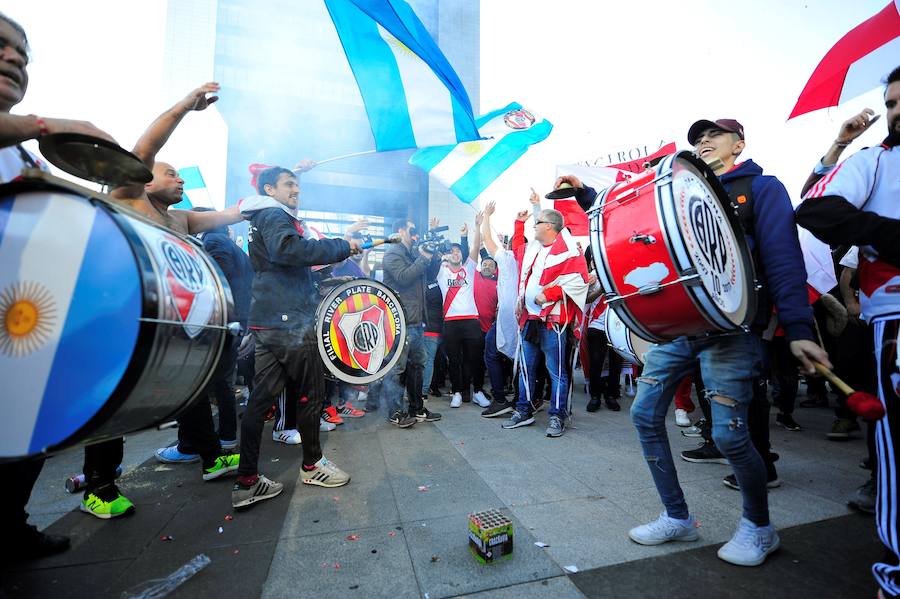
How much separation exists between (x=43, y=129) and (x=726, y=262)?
2.40 metres

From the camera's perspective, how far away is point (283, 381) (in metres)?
2.68

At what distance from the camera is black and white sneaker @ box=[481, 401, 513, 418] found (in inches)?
189

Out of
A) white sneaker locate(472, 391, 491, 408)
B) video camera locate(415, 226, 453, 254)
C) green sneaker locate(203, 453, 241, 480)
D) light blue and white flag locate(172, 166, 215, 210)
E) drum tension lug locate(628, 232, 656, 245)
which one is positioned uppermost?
light blue and white flag locate(172, 166, 215, 210)

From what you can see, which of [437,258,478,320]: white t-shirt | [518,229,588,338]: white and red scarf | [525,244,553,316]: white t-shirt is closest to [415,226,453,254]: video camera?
[437,258,478,320]: white t-shirt

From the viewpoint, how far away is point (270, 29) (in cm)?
901

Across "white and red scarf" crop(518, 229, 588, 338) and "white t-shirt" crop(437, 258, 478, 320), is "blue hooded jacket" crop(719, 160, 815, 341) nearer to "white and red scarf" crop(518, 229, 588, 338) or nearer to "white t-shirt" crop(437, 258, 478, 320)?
"white and red scarf" crop(518, 229, 588, 338)

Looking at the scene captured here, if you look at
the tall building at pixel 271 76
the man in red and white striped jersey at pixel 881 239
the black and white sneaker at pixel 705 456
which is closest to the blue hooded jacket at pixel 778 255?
the man in red and white striped jersey at pixel 881 239

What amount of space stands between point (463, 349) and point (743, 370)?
4.25 m

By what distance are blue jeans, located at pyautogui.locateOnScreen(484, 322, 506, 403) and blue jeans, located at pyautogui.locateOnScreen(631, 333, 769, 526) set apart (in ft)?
10.4

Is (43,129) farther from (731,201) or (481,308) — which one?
(481,308)

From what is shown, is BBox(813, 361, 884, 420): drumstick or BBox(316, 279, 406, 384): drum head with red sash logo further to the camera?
BBox(316, 279, 406, 384): drum head with red sash logo

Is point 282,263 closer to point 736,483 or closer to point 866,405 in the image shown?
point 866,405

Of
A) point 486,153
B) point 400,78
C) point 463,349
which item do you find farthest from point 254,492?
point 486,153

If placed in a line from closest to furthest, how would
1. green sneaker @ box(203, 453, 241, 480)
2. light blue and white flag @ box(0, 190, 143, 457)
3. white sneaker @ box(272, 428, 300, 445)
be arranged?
light blue and white flag @ box(0, 190, 143, 457) → green sneaker @ box(203, 453, 241, 480) → white sneaker @ box(272, 428, 300, 445)
